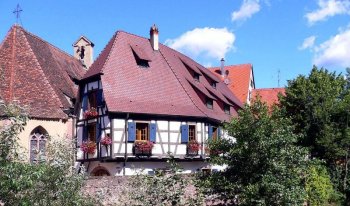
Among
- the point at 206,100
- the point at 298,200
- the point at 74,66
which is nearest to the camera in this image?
the point at 298,200

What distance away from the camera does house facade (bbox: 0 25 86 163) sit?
26.4 metres

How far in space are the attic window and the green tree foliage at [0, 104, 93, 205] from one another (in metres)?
16.6

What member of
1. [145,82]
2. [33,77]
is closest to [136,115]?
[145,82]

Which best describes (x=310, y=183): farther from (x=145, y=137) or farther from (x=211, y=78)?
(x=211, y=78)

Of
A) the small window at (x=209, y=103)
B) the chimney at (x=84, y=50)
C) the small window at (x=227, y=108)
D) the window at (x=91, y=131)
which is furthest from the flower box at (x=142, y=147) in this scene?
the chimney at (x=84, y=50)

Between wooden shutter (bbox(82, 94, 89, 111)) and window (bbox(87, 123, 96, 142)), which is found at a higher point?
wooden shutter (bbox(82, 94, 89, 111))

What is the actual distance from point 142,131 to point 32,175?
16418 mm

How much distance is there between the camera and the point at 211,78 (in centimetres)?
3681

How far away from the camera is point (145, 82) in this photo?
2816 centimetres

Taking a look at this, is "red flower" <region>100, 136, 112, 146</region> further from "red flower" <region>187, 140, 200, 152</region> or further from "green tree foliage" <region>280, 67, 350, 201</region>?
"green tree foliage" <region>280, 67, 350, 201</region>

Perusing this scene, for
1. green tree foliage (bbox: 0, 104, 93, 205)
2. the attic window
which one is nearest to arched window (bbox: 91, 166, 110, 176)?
the attic window

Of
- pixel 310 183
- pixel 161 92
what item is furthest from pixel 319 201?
pixel 161 92

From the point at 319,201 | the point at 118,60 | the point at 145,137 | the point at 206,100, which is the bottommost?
the point at 319,201

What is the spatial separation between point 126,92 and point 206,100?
653 centimetres
